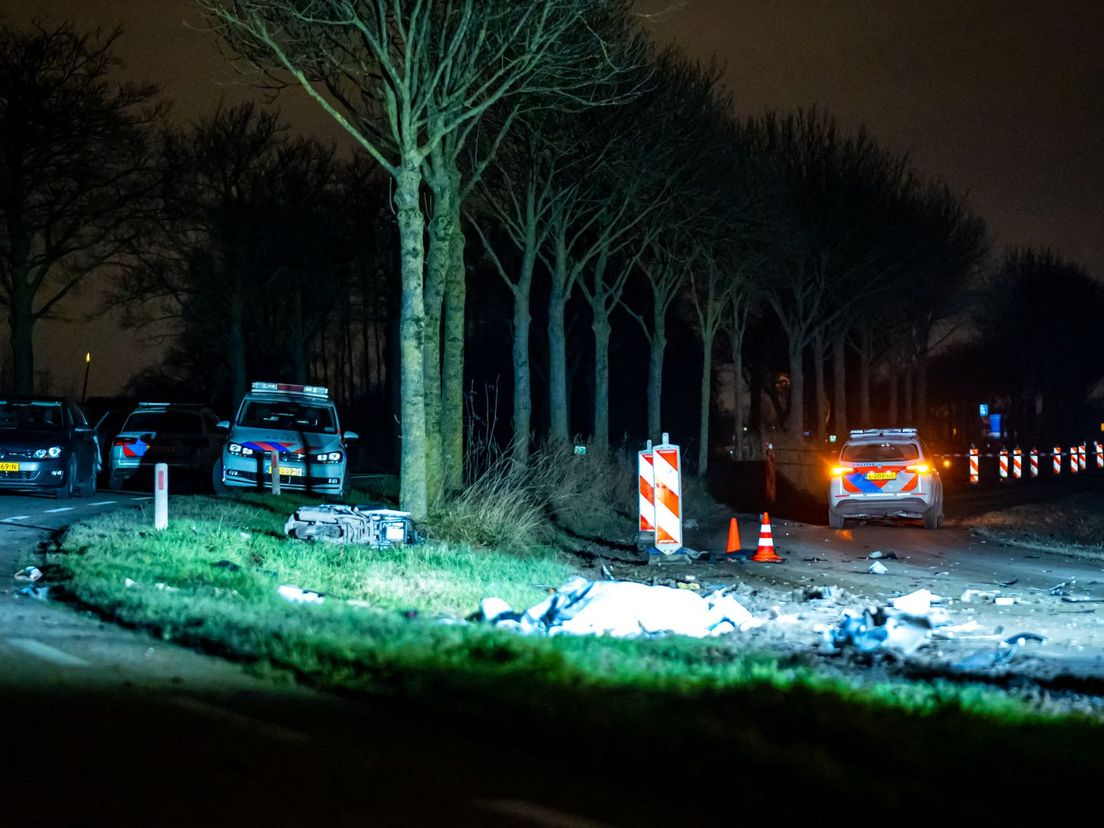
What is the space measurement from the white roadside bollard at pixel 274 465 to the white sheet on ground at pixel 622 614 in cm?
1412

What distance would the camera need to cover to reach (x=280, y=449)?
2584 cm

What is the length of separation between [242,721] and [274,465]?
1923 cm

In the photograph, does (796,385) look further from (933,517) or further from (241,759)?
(241,759)

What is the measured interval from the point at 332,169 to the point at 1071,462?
101 ft

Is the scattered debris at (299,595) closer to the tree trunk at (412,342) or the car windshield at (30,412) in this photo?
the tree trunk at (412,342)

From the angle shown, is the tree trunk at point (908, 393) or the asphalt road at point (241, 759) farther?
the tree trunk at point (908, 393)

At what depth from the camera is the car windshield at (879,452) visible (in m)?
24.8

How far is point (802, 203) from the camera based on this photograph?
4775cm

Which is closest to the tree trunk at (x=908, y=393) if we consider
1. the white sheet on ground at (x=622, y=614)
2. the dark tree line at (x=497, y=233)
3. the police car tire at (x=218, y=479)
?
the dark tree line at (x=497, y=233)

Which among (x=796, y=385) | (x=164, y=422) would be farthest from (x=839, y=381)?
(x=164, y=422)

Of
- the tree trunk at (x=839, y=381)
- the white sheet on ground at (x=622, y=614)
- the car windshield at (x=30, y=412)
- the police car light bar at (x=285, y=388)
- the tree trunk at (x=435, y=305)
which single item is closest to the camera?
the white sheet on ground at (x=622, y=614)

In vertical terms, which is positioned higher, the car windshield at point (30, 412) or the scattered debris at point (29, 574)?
the car windshield at point (30, 412)

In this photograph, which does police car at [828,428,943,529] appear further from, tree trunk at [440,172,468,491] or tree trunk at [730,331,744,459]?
tree trunk at [730,331,744,459]

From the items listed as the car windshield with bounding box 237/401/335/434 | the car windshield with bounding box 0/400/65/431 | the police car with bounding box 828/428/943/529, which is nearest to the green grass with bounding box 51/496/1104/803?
the car windshield with bounding box 0/400/65/431
